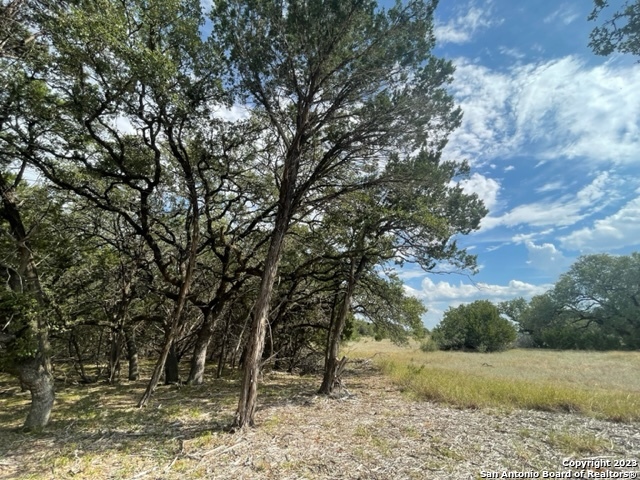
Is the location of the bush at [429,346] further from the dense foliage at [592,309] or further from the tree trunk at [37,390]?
the tree trunk at [37,390]

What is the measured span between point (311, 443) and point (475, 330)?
30.0m

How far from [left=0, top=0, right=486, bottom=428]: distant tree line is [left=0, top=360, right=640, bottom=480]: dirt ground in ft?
2.71

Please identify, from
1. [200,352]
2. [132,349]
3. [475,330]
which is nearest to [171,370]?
[200,352]

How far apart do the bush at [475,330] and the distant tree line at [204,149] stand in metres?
25.9

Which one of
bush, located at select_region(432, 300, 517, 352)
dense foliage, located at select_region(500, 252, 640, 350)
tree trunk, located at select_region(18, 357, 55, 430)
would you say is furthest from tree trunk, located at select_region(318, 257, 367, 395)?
dense foliage, located at select_region(500, 252, 640, 350)

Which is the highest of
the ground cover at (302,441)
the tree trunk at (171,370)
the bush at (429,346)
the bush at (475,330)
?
the bush at (475,330)

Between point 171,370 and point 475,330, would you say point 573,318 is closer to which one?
point 475,330

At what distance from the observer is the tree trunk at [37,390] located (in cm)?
562

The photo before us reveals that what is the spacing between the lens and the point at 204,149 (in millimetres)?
7840

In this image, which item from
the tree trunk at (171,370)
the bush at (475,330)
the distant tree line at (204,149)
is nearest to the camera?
the distant tree line at (204,149)

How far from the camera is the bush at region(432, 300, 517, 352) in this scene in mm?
29688

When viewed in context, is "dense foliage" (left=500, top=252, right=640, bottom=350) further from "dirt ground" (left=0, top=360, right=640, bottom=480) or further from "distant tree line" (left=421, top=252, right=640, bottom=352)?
"dirt ground" (left=0, top=360, right=640, bottom=480)

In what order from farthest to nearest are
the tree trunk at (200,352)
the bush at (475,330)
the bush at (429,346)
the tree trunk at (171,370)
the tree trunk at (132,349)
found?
the bush at (475,330), the bush at (429,346), the tree trunk at (132,349), the tree trunk at (171,370), the tree trunk at (200,352)

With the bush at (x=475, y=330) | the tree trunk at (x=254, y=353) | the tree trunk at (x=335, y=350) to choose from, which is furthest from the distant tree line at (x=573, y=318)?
the tree trunk at (x=254, y=353)
